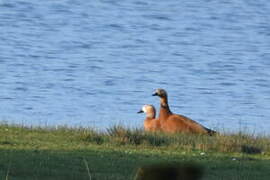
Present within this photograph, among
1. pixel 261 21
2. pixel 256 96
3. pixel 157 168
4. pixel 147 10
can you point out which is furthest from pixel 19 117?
pixel 147 10

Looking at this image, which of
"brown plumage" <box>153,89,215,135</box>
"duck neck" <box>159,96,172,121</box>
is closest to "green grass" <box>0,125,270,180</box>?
"brown plumage" <box>153,89,215,135</box>

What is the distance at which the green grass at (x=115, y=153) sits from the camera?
1030 centimetres

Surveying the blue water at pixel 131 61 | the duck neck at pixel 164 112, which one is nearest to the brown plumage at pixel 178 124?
the duck neck at pixel 164 112

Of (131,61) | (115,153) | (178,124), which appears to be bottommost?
(131,61)

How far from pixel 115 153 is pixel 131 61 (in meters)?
18.3

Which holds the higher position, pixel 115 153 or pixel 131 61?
pixel 115 153

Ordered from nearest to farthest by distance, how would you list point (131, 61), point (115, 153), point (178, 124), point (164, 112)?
point (115, 153)
point (178, 124)
point (164, 112)
point (131, 61)

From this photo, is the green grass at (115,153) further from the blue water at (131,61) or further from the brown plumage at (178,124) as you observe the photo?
the blue water at (131,61)

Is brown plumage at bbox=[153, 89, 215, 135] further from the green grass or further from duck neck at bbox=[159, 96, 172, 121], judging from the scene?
the green grass

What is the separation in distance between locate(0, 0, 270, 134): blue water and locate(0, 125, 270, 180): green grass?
12.9 ft

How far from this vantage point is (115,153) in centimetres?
1172

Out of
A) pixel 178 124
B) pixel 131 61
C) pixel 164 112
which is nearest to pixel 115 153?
pixel 178 124

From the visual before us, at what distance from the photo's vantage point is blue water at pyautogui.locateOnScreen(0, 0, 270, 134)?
2192 centimetres

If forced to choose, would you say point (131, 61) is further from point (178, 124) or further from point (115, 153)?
point (115, 153)
